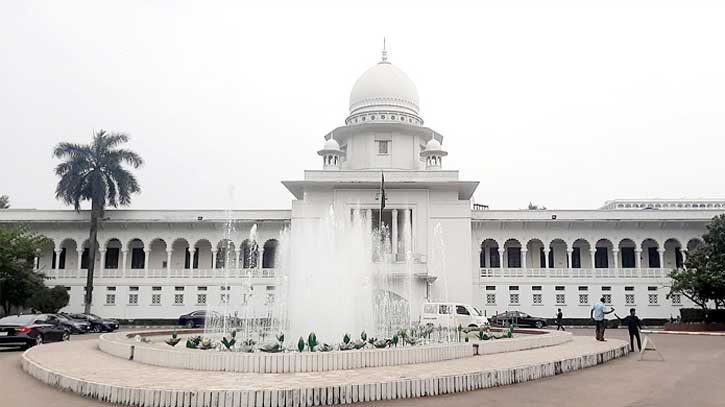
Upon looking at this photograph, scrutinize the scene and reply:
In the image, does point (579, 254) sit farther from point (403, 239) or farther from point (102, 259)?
point (102, 259)

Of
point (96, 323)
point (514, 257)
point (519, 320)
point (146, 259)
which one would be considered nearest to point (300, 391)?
point (96, 323)

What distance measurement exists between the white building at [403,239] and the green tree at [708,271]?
6778 mm

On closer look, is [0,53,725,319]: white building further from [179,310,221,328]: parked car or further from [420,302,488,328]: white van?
[420,302,488,328]: white van

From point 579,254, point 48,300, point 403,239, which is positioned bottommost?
point 48,300

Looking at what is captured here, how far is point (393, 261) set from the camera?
3350 centimetres

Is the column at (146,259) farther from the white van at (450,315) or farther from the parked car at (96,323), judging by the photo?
the white van at (450,315)

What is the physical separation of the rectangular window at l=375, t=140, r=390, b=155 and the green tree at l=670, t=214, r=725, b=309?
18.0 m

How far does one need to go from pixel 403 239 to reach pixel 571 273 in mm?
10987

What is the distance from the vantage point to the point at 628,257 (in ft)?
128

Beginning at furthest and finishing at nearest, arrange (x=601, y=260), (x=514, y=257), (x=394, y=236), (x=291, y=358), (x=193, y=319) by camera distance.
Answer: (x=514, y=257), (x=601, y=260), (x=394, y=236), (x=193, y=319), (x=291, y=358)

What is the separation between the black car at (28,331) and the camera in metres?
18.0

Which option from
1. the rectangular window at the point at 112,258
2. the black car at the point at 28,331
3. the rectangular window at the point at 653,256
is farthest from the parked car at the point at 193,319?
the rectangular window at the point at 653,256

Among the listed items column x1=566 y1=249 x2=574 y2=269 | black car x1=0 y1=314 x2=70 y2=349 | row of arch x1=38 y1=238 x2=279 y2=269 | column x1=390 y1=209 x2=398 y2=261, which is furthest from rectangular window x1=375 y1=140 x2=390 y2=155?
black car x1=0 y1=314 x2=70 y2=349

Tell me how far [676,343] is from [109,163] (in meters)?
31.3
